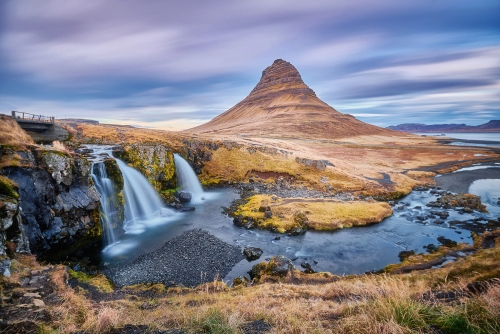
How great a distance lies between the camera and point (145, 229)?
29172 millimetres

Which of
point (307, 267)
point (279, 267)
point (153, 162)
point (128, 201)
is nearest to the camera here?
point (279, 267)

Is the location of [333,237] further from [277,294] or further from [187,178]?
[187,178]

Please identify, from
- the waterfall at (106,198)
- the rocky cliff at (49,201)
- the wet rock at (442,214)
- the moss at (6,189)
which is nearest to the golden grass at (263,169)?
the wet rock at (442,214)

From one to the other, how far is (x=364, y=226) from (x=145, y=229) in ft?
88.0

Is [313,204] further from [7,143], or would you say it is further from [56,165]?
[7,143]

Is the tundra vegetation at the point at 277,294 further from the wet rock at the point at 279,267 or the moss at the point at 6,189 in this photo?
the wet rock at the point at 279,267

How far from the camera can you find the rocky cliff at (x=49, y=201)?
57.0 ft

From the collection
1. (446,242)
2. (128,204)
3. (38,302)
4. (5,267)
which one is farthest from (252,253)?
(446,242)

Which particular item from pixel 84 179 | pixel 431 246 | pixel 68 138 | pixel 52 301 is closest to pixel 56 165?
pixel 84 179

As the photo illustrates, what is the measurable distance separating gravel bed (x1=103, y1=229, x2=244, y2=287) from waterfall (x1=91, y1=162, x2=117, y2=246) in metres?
6.42

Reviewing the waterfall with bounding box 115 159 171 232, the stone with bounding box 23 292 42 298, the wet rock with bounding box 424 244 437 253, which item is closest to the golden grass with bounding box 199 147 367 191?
the waterfall with bounding box 115 159 171 232

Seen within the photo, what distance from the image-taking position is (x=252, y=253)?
23406 millimetres

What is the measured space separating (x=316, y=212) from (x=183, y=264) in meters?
19.3

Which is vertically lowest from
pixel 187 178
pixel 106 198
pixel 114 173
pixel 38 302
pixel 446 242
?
pixel 446 242
